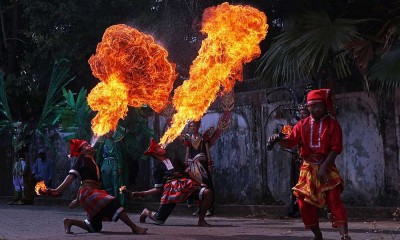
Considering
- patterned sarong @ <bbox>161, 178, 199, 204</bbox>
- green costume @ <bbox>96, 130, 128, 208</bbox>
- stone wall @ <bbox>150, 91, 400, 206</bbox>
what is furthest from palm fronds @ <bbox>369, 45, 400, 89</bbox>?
green costume @ <bbox>96, 130, 128, 208</bbox>

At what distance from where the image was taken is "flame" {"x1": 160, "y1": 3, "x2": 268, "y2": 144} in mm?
10336

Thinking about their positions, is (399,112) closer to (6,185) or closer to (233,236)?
(233,236)

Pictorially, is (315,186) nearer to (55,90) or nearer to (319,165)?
(319,165)

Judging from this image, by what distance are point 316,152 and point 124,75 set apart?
3.73 m

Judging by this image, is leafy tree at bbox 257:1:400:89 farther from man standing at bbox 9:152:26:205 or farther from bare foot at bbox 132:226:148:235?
man standing at bbox 9:152:26:205

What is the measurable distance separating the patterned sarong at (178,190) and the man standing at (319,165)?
3035 mm

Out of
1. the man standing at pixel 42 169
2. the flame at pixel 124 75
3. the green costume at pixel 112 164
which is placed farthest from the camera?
the man standing at pixel 42 169

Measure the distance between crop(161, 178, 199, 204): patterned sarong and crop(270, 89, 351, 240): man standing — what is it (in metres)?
3.04

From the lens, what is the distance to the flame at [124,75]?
31.8 feet

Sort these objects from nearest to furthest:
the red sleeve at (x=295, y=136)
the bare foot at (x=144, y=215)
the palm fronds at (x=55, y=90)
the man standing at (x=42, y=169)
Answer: the red sleeve at (x=295, y=136), the bare foot at (x=144, y=215), the palm fronds at (x=55, y=90), the man standing at (x=42, y=169)

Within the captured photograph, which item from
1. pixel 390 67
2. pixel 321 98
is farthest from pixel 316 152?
pixel 390 67

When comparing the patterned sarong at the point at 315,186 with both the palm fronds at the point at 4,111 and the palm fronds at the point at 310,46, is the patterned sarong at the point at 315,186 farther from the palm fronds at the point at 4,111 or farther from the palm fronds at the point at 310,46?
the palm fronds at the point at 4,111

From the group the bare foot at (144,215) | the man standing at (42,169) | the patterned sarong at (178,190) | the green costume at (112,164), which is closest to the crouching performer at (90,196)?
the patterned sarong at (178,190)

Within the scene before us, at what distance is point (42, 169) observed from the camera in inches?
742
